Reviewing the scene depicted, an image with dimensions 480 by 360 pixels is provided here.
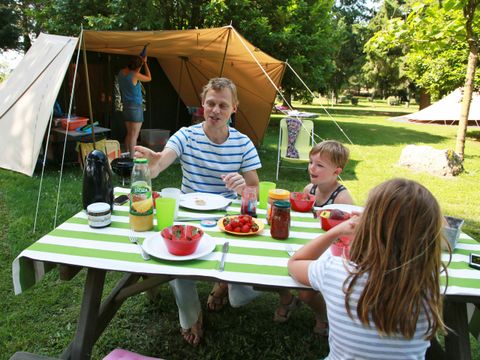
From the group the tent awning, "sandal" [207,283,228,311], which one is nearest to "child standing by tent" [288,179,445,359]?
"sandal" [207,283,228,311]

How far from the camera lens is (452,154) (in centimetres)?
664

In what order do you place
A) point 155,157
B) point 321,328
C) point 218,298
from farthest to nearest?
point 218,298
point 321,328
point 155,157

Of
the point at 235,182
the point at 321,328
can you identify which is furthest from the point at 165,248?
the point at 321,328

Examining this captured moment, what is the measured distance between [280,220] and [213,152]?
3.25ft

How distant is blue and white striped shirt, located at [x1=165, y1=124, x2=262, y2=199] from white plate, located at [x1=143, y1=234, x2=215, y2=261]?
93 cm

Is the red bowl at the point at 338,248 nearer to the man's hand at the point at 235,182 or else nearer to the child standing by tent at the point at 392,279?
the child standing by tent at the point at 392,279

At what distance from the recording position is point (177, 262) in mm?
1426

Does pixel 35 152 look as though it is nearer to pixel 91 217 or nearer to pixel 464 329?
pixel 91 217

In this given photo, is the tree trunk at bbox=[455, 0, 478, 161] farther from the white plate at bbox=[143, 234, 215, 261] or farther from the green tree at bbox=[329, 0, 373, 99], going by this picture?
the green tree at bbox=[329, 0, 373, 99]

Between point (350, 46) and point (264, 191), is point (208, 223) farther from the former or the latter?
point (350, 46)

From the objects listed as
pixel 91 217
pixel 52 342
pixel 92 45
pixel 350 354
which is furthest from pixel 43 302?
pixel 92 45

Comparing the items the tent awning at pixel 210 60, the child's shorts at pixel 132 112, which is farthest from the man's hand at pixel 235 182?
the child's shorts at pixel 132 112

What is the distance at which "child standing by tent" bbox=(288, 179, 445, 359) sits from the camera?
3.57ft

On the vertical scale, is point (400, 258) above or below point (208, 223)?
above
